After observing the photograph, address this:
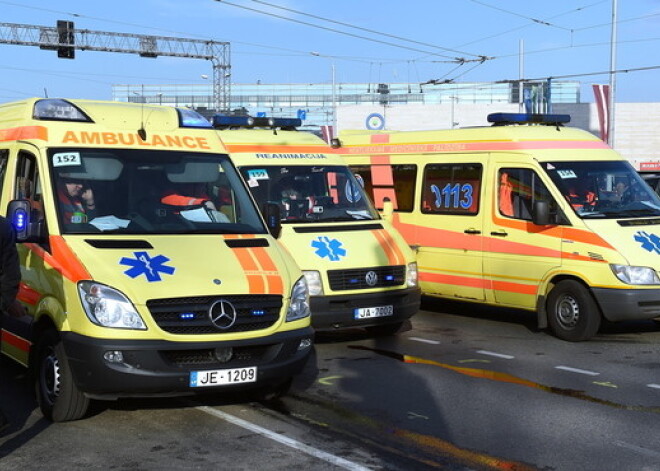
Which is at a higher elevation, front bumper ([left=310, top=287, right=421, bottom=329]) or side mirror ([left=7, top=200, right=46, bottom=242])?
side mirror ([left=7, top=200, right=46, bottom=242])

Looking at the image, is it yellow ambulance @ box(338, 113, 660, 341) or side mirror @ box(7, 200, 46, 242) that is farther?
yellow ambulance @ box(338, 113, 660, 341)

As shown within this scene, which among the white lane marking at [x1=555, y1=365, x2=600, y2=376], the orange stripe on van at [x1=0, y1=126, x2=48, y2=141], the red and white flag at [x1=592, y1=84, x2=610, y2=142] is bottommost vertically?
the white lane marking at [x1=555, y1=365, x2=600, y2=376]

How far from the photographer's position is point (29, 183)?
784 centimetres

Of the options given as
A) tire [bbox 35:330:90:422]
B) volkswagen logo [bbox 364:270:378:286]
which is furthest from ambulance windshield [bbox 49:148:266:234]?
volkswagen logo [bbox 364:270:378:286]

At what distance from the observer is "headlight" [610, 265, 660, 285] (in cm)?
1056

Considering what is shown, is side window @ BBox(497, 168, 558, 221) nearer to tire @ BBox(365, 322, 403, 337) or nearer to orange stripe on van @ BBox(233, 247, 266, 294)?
tire @ BBox(365, 322, 403, 337)

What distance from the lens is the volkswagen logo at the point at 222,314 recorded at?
22.2 ft

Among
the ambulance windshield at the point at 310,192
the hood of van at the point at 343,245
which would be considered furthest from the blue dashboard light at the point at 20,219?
the ambulance windshield at the point at 310,192

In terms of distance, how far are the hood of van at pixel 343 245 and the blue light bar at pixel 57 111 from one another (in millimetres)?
3014

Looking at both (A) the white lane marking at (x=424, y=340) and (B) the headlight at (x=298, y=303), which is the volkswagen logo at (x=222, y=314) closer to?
(B) the headlight at (x=298, y=303)

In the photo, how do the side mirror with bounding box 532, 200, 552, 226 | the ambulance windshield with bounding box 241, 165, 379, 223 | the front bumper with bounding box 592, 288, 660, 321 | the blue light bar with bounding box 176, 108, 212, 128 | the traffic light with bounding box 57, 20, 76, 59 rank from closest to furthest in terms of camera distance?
the blue light bar with bounding box 176, 108, 212, 128
the front bumper with bounding box 592, 288, 660, 321
the side mirror with bounding box 532, 200, 552, 226
the ambulance windshield with bounding box 241, 165, 379, 223
the traffic light with bounding box 57, 20, 76, 59

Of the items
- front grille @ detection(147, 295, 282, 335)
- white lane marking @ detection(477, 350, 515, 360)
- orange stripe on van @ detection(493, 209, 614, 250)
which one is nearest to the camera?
front grille @ detection(147, 295, 282, 335)

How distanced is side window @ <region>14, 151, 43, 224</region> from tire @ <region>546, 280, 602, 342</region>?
6.21m

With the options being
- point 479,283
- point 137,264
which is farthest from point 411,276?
point 137,264
